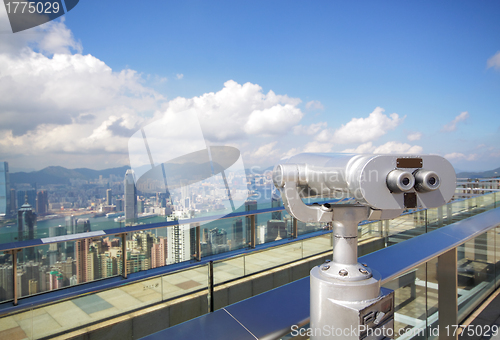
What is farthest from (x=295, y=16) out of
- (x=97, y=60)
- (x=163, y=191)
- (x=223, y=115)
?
(x=163, y=191)

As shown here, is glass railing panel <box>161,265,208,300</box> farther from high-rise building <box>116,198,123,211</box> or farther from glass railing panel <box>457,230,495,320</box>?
high-rise building <box>116,198,123,211</box>

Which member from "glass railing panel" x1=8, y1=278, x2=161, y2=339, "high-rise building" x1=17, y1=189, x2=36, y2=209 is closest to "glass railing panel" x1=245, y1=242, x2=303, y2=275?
"glass railing panel" x1=8, y1=278, x2=161, y2=339

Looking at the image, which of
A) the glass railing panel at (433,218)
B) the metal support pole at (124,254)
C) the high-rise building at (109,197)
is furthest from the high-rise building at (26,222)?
the glass railing panel at (433,218)

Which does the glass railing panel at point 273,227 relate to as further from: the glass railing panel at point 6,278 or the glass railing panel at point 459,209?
the glass railing panel at point 6,278

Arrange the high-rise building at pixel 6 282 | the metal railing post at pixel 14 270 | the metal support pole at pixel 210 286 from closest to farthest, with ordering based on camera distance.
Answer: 1. the metal support pole at pixel 210 286
2. the high-rise building at pixel 6 282
3. the metal railing post at pixel 14 270

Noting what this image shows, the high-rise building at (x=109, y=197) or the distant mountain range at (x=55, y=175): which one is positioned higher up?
the distant mountain range at (x=55, y=175)

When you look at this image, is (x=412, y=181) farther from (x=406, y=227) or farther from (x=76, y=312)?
(x=406, y=227)

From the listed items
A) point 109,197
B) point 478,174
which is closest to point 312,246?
point 109,197
